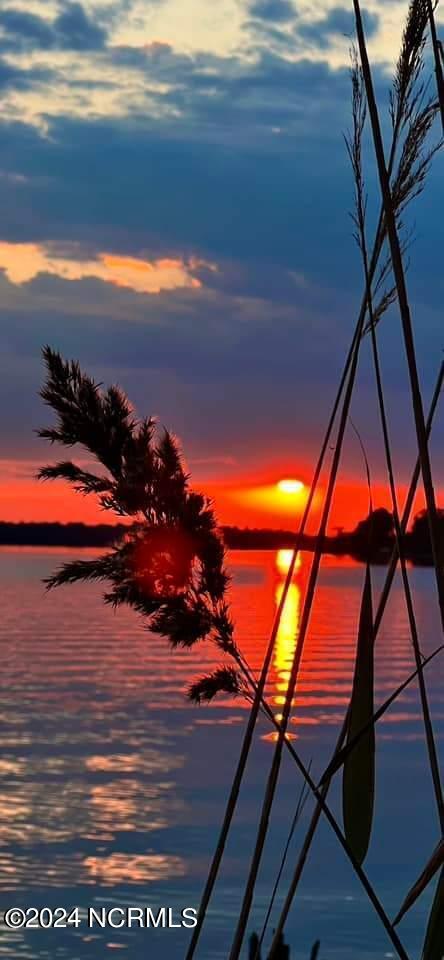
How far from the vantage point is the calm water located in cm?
1086

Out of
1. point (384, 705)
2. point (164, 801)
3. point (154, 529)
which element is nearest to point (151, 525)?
point (154, 529)

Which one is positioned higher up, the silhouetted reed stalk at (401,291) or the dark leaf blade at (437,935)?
the silhouetted reed stalk at (401,291)

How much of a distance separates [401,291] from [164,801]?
14771 mm

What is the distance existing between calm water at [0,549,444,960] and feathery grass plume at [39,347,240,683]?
5.50 meters

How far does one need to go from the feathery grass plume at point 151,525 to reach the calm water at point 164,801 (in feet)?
18.0

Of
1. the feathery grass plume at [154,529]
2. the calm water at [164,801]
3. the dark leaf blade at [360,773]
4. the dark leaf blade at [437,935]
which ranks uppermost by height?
the feathery grass plume at [154,529]

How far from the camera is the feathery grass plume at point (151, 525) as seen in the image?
7.00 ft

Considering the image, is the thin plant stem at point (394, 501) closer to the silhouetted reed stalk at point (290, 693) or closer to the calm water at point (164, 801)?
the silhouetted reed stalk at point (290, 693)

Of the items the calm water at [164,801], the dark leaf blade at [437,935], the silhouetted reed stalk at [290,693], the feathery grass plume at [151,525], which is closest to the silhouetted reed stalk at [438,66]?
the silhouetted reed stalk at [290,693]

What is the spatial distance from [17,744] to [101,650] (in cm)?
1831

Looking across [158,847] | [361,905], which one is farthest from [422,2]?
[158,847]

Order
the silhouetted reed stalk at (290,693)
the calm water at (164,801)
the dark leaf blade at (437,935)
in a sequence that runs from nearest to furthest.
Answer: the dark leaf blade at (437,935) → the silhouetted reed stalk at (290,693) → the calm water at (164,801)

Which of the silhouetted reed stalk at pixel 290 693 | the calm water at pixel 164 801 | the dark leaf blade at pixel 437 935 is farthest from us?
the calm water at pixel 164 801

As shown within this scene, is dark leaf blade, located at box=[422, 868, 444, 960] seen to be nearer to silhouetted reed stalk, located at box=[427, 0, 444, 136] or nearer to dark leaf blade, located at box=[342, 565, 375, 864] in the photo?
dark leaf blade, located at box=[342, 565, 375, 864]
